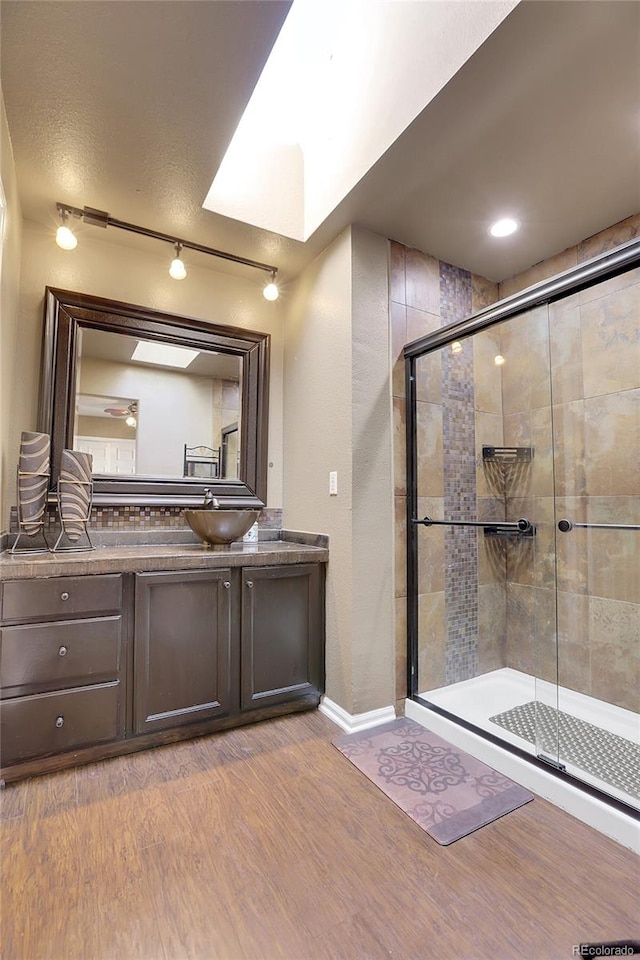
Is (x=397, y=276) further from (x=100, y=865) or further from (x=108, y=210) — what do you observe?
(x=100, y=865)

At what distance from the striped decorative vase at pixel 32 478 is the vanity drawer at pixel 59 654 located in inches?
20.2

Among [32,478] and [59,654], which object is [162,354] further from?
[59,654]

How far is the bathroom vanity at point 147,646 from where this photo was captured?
176 centimetres

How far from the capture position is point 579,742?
2010mm

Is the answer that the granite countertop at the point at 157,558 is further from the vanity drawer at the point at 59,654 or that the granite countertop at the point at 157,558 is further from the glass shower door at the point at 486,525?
the glass shower door at the point at 486,525

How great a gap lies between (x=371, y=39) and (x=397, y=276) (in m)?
0.97

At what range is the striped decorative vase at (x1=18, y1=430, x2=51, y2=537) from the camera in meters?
2.05

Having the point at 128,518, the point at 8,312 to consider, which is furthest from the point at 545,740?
the point at 8,312

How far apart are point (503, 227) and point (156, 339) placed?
6.58 feet

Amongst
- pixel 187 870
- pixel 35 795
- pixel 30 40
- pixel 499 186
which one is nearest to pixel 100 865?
pixel 187 870

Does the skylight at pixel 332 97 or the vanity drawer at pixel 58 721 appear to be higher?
the skylight at pixel 332 97

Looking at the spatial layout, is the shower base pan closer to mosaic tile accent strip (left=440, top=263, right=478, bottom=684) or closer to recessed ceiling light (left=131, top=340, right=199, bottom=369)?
mosaic tile accent strip (left=440, top=263, right=478, bottom=684)

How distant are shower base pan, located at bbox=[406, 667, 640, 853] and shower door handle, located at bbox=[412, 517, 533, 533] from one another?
2.76 feet

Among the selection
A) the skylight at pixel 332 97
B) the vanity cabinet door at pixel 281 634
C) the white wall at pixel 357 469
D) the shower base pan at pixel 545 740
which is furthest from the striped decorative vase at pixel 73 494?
the shower base pan at pixel 545 740
